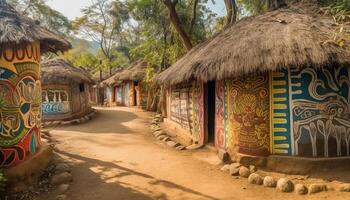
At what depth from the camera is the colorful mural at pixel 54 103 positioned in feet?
52.7

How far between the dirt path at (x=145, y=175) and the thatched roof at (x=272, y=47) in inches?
84.4

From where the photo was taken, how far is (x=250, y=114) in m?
7.55

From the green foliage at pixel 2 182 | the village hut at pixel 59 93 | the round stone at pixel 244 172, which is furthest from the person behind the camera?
the village hut at pixel 59 93

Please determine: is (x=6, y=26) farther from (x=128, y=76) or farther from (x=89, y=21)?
(x=89, y=21)

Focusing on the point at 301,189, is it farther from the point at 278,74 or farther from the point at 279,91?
the point at 278,74

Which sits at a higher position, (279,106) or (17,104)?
(17,104)

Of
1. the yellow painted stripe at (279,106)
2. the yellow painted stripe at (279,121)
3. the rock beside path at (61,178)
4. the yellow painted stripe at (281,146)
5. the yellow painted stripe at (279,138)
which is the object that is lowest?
the rock beside path at (61,178)

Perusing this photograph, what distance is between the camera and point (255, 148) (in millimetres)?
7496

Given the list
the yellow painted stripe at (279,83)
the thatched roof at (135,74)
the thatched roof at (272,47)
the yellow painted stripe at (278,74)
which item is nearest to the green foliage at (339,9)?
the thatched roof at (272,47)

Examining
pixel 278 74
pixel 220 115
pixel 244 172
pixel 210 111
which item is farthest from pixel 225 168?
pixel 210 111

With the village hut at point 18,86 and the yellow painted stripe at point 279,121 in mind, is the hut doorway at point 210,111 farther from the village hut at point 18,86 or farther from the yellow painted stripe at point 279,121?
the village hut at point 18,86

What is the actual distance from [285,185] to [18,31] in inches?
229

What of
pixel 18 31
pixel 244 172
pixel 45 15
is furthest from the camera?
pixel 45 15

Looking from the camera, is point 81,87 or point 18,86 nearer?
point 18,86
